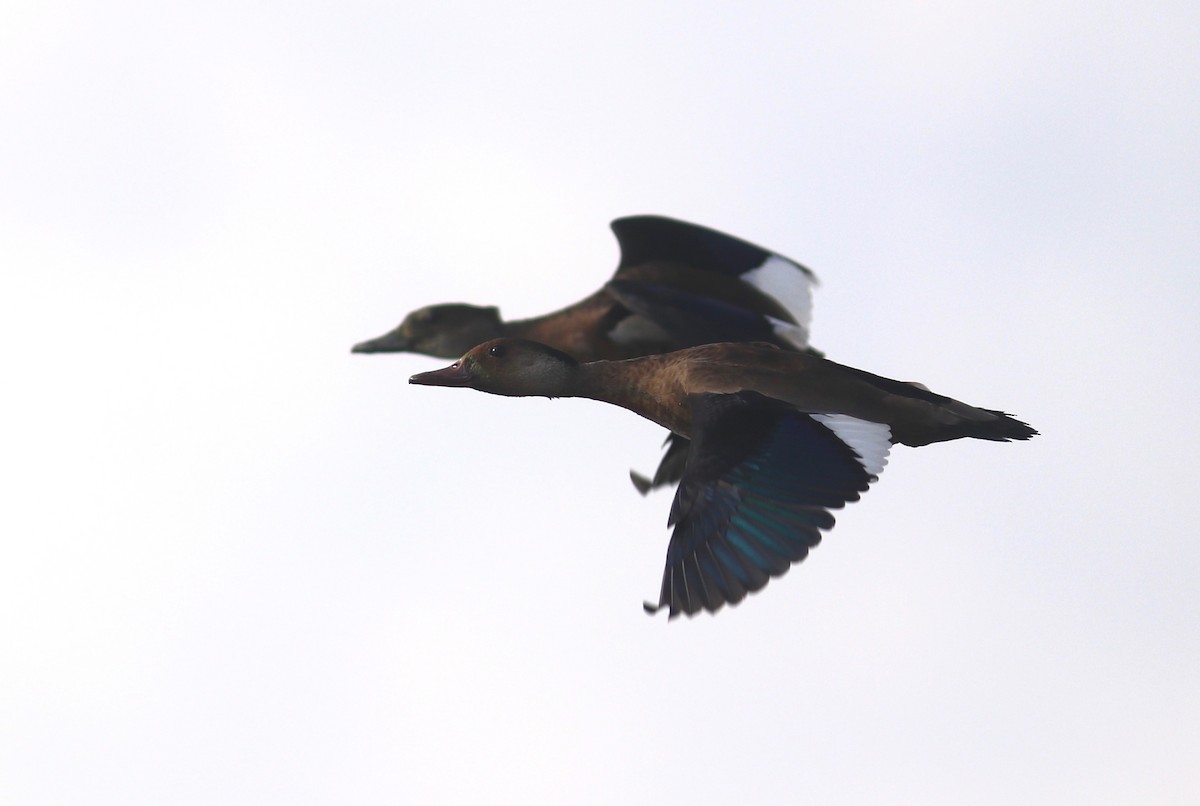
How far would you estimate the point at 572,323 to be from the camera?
10250 millimetres

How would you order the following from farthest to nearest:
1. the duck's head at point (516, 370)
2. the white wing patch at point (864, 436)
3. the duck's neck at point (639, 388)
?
the duck's head at point (516, 370)
the duck's neck at point (639, 388)
the white wing patch at point (864, 436)

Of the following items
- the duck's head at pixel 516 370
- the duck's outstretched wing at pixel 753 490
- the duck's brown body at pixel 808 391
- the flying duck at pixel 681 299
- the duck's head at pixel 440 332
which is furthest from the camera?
the duck's head at pixel 440 332

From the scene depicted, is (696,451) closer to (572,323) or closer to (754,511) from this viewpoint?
(754,511)

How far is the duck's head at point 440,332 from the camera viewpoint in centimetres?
1145

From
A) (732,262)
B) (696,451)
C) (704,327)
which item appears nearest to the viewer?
(696,451)

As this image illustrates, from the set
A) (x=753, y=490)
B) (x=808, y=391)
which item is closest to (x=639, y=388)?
(x=808, y=391)

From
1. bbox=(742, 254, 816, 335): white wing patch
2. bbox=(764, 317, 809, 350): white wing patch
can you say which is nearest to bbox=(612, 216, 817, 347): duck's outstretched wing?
bbox=(742, 254, 816, 335): white wing patch

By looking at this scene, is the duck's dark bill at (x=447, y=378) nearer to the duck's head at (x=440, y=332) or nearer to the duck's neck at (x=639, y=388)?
the duck's neck at (x=639, y=388)

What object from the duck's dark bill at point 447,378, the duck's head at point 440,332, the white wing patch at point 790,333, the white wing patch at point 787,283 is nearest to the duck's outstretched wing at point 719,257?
the white wing patch at point 787,283

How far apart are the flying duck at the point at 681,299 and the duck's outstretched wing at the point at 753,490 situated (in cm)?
232

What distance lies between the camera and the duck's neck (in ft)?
24.5

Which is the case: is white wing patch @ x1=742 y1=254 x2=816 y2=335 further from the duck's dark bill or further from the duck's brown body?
the duck's dark bill

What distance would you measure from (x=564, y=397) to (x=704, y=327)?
5.26 feet

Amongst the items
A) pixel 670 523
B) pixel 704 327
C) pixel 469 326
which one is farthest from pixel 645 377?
pixel 469 326
